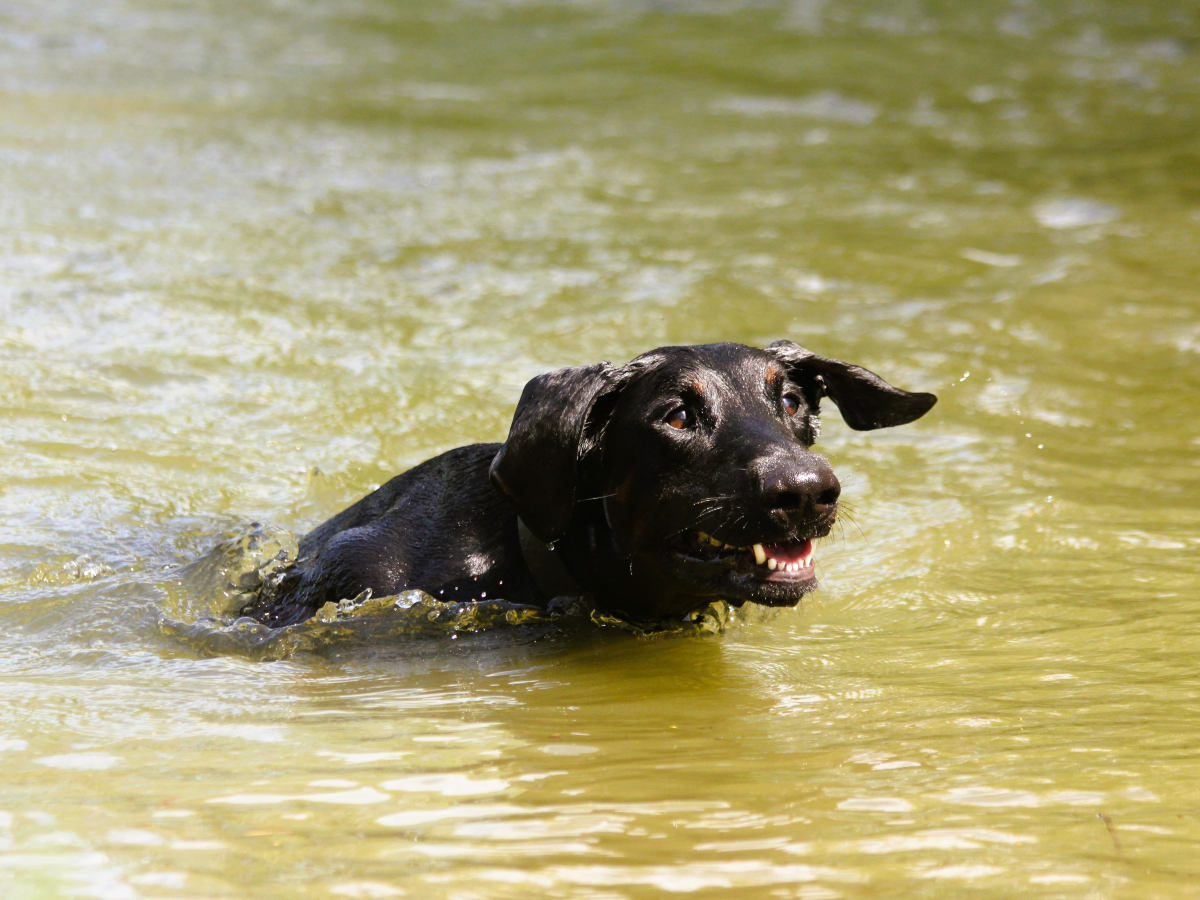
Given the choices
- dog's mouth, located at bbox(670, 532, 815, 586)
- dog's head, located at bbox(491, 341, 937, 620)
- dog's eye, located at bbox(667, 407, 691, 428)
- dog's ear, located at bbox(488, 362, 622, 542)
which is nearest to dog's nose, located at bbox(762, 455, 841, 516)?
dog's head, located at bbox(491, 341, 937, 620)

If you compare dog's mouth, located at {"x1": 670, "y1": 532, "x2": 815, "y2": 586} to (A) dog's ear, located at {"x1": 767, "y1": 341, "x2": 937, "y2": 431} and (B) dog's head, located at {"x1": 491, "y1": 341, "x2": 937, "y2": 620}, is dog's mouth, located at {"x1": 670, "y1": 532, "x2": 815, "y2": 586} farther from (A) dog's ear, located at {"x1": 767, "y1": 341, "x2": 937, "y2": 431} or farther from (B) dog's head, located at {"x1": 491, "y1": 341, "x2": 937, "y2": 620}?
(A) dog's ear, located at {"x1": 767, "y1": 341, "x2": 937, "y2": 431}

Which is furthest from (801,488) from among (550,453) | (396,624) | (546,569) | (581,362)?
(581,362)

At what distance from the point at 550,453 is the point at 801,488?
0.81 metres

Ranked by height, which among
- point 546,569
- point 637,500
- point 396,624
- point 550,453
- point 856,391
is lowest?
point 396,624

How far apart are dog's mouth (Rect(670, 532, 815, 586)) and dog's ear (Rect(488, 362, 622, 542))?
0.41 meters

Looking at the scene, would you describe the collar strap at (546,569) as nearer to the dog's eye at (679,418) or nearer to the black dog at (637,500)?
the black dog at (637,500)

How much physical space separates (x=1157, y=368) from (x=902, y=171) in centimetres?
503

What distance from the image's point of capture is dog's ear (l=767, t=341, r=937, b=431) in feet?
15.3

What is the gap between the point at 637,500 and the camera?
4.26m

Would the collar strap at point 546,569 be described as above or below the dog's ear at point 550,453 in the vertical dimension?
below

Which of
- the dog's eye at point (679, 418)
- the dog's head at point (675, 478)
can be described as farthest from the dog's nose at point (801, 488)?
the dog's eye at point (679, 418)

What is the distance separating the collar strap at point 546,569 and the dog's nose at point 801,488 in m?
0.83

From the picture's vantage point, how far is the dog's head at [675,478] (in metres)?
3.98

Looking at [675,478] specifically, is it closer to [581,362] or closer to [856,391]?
[856,391]
